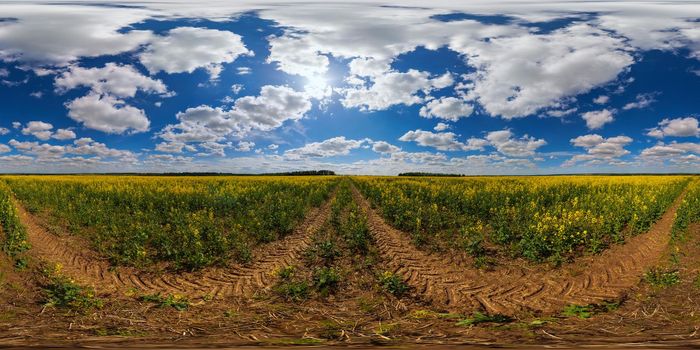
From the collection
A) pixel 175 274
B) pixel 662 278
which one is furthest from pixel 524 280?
pixel 175 274

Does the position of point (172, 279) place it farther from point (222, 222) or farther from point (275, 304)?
point (222, 222)

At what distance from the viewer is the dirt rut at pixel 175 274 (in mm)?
7852

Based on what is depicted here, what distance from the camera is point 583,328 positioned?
4.96 metres

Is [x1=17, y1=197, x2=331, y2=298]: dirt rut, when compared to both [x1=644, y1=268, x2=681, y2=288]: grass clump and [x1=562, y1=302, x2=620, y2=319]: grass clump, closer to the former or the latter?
[x1=562, y1=302, x2=620, y2=319]: grass clump

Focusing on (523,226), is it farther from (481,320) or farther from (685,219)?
(481,320)

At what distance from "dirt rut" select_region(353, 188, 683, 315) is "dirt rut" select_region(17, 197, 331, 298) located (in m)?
3.13

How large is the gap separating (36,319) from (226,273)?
3.73 m

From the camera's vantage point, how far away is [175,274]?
8875 mm

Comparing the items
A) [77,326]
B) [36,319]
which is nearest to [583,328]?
[77,326]

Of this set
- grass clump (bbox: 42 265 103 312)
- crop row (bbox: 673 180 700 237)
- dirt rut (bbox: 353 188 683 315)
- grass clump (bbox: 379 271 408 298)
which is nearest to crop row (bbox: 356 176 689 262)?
dirt rut (bbox: 353 188 683 315)

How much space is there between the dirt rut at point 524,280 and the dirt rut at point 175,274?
3.13 m

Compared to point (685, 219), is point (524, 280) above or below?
below

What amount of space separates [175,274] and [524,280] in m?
7.98

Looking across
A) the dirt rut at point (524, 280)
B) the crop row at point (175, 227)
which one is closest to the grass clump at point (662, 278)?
the dirt rut at point (524, 280)
